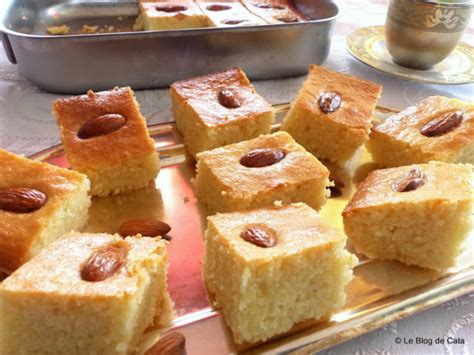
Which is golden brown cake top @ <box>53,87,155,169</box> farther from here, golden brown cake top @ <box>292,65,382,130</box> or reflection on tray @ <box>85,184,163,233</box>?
golden brown cake top @ <box>292,65,382,130</box>

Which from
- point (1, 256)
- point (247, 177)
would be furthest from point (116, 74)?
point (1, 256)

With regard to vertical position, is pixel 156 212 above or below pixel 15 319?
below

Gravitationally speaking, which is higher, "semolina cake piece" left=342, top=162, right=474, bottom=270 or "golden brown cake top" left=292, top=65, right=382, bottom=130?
"golden brown cake top" left=292, top=65, right=382, bottom=130

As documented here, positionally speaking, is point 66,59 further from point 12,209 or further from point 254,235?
point 254,235

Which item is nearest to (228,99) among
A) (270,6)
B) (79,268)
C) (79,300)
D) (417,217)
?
(417,217)

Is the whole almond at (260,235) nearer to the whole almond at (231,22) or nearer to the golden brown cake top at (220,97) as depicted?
the golden brown cake top at (220,97)

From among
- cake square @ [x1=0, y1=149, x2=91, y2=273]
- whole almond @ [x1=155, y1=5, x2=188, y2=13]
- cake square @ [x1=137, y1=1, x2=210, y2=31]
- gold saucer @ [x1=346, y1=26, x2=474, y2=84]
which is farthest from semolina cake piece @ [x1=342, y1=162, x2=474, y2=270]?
whole almond @ [x1=155, y1=5, x2=188, y2=13]
